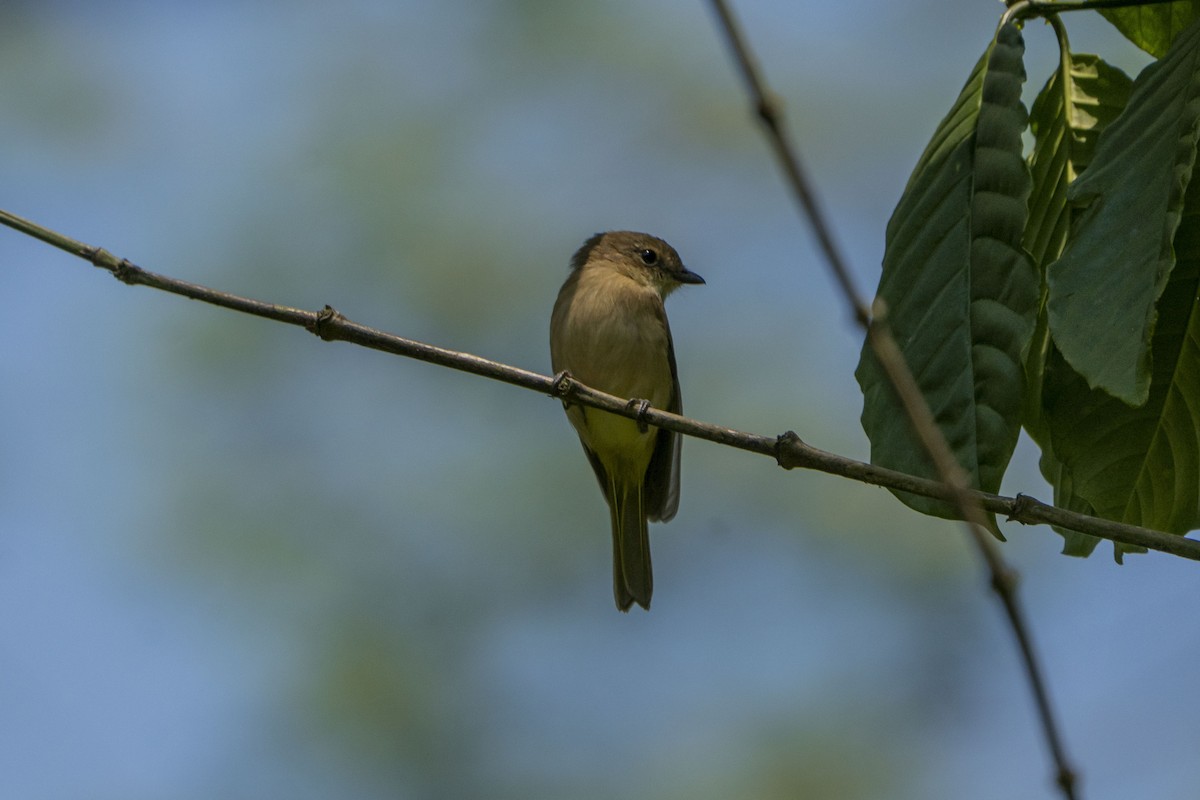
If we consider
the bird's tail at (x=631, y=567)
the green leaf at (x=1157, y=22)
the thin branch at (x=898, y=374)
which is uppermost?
the green leaf at (x=1157, y=22)

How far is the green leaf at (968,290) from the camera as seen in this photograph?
263cm

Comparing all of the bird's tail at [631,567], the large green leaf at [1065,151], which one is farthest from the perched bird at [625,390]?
the large green leaf at [1065,151]

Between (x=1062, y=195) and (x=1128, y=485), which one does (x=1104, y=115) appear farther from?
(x=1128, y=485)

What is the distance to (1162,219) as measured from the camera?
93.5 inches

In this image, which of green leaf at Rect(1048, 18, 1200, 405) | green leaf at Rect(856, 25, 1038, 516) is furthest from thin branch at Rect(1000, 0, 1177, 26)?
green leaf at Rect(1048, 18, 1200, 405)

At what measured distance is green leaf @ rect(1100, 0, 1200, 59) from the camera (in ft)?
10.1

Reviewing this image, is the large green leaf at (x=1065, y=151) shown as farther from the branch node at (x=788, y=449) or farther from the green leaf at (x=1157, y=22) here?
the branch node at (x=788, y=449)

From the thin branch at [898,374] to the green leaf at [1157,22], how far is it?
6.50 ft

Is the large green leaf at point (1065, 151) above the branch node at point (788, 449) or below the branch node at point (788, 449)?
above

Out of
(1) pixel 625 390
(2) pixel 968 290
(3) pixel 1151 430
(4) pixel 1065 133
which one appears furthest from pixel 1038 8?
(1) pixel 625 390

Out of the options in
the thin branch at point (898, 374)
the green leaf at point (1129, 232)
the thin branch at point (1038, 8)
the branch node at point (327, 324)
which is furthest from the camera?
the branch node at point (327, 324)

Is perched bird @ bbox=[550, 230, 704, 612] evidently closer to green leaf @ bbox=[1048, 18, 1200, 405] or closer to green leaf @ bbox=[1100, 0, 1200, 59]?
green leaf @ bbox=[1100, 0, 1200, 59]

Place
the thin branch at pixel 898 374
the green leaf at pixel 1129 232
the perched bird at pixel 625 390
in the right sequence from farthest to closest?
the perched bird at pixel 625 390 → the green leaf at pixel 1129 232 → the thin branch at pixel 898 374

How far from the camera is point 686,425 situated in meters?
3.30
